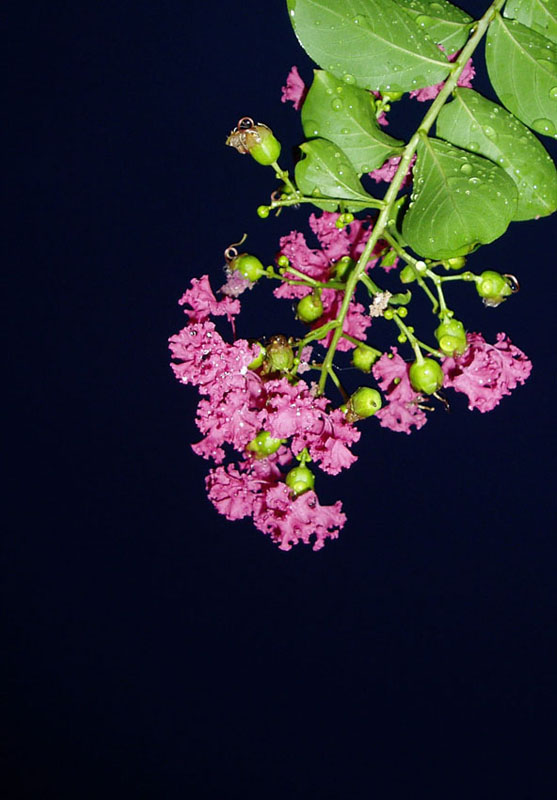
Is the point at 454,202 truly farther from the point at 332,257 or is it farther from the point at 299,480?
the point at 299,480

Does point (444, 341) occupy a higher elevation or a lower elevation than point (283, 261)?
lower

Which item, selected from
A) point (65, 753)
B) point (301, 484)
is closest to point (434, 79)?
point (301, 484)

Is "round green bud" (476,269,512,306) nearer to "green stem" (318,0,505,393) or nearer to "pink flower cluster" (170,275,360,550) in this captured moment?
"green stem" (318,0,505,393)

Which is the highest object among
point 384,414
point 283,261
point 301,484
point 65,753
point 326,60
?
point 326,60

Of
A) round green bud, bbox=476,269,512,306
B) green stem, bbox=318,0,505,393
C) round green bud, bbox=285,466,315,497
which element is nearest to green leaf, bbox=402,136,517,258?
green stem, bbox=318,0,505,393

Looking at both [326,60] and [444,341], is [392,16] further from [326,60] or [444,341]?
[444,341]

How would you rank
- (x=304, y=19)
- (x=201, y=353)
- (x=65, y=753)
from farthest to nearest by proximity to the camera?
1. (x=65, y=753)
2. (x=201, y=353)
3. (x=304, y=19)

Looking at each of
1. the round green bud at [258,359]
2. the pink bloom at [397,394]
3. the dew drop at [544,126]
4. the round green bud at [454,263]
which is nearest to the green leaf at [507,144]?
the dew drop at [544,126]

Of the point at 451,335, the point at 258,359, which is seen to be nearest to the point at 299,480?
the point at 258,359
